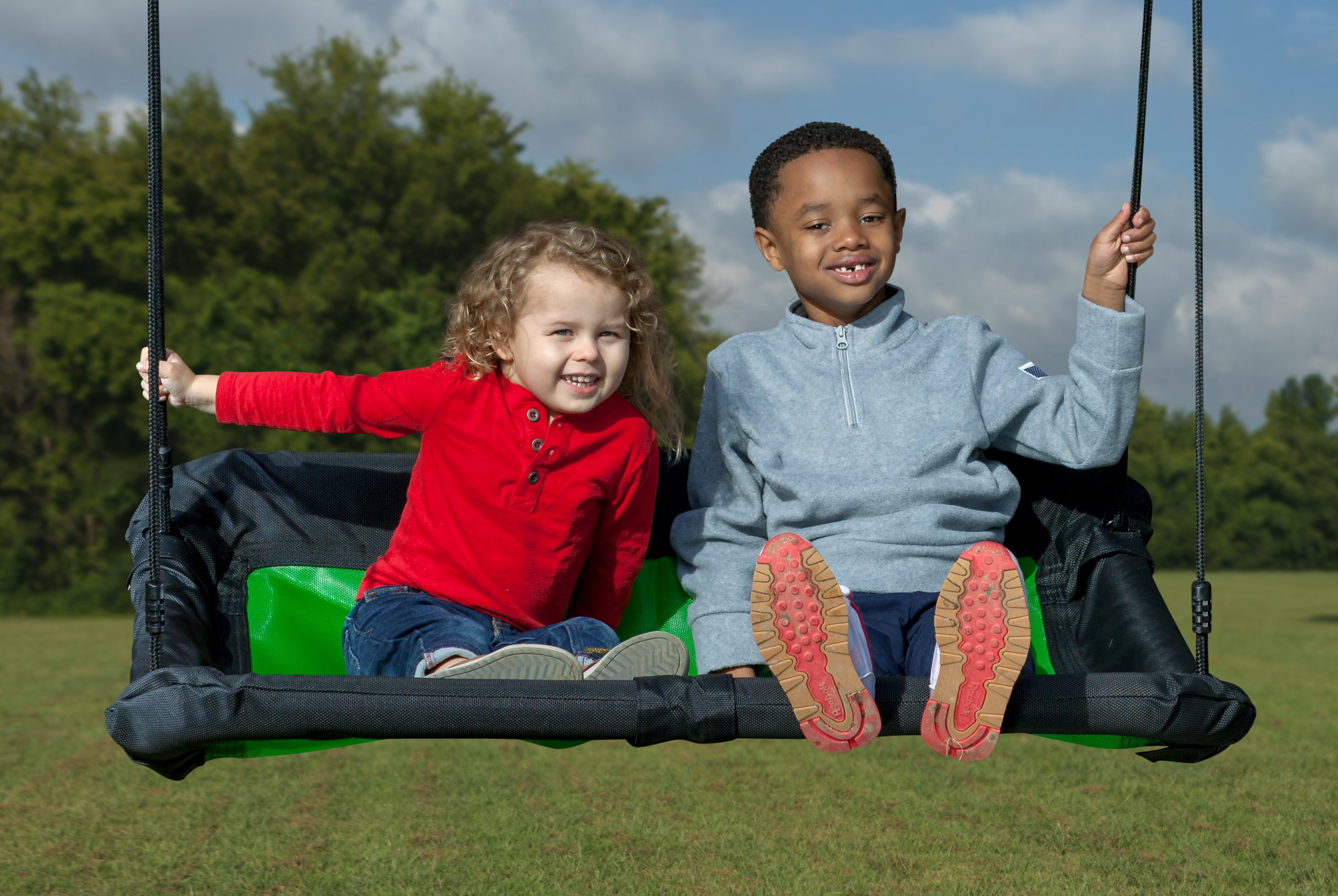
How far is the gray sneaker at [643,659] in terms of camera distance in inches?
82.0

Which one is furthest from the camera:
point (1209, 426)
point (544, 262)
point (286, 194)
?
point (1209, 426)

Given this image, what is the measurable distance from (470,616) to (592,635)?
23cm

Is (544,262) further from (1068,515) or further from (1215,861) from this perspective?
(1215,861)

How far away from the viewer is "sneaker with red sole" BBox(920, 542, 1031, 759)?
1826 millimetres

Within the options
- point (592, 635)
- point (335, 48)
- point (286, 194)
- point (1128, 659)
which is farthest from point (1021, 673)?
point (335, 48)

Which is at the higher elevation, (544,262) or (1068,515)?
(544,262)

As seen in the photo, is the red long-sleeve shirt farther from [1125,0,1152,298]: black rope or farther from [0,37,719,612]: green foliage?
[0,37,719,612]: green foliage

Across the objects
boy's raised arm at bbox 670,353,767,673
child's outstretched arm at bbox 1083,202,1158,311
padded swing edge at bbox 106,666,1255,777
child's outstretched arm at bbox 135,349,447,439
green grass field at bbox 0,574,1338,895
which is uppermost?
child's outstretched arm at bbox 1083,202,1158,311

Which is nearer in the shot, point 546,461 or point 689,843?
point 546,461

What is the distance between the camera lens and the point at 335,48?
2178cm

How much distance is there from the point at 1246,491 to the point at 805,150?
27724mm

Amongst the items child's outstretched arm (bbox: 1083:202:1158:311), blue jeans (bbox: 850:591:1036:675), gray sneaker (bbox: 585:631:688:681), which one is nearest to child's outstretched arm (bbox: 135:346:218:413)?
gray sneaker (bbox: 585:631:688:681)

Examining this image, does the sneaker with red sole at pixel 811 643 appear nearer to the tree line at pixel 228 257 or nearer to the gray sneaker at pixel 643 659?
the gray sneaker at pixel 643 659

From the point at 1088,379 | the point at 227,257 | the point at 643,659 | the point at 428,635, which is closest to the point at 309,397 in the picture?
the point at 428,635
